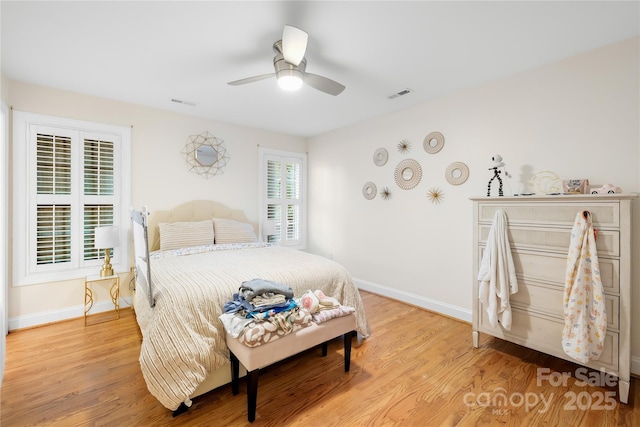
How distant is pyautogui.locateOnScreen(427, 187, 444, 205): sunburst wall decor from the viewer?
10.6ft

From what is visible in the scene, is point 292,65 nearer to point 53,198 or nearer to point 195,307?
point 195,307

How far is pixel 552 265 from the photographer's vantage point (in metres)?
2.09

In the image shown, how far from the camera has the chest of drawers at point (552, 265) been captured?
1.81 meters

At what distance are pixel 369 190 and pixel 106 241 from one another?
325 centimetres

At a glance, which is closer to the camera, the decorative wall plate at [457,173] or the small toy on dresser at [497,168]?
the small toy on dresser at [497,168]

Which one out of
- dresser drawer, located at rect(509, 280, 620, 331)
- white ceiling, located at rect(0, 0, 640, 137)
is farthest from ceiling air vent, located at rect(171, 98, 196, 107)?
dresser drawer, located at rect(509, 280, 620, 331)

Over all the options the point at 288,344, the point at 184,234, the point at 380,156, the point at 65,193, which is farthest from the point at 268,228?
the point at 288,344

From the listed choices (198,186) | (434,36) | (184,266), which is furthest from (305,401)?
(198,186)

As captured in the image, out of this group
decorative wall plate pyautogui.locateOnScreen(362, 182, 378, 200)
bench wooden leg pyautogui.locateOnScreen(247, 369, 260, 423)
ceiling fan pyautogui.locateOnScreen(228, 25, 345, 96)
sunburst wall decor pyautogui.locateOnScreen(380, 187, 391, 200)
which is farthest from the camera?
decorative wall plate pyautogui.locateOnScreen(362, 182, 378, 200)

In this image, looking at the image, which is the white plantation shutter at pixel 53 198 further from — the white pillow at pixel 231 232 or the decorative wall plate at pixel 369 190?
the decorative wall plate at pixel 369 190

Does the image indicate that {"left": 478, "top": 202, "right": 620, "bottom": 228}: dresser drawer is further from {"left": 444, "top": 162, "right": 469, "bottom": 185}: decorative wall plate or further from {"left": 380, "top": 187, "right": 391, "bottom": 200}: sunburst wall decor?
{"left": 380, "top": 187, "right": 391, "bottom": 200}: sunburst wall decor

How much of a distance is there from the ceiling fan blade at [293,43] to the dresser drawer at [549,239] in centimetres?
204

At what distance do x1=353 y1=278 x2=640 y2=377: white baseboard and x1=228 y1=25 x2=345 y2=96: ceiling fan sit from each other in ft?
8.50

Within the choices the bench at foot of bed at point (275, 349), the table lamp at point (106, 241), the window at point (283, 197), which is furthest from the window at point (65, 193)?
the bench at foot of bed at point (275, 349)
